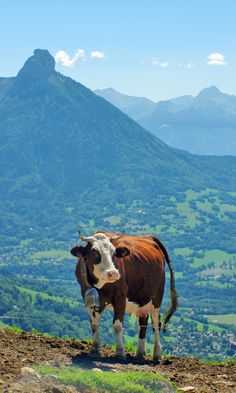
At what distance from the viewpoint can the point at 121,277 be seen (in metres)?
19.1

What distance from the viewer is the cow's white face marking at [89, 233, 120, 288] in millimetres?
17859

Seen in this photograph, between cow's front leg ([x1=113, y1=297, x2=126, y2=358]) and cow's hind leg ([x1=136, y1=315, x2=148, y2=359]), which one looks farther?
cow's hind leg ([x1=136, y1=315, x2=148, y2=359])

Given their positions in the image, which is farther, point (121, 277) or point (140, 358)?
point (140, 358)

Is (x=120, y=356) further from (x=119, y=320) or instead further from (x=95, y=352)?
(x=119, y=320)

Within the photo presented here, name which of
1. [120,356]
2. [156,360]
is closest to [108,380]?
[120,356]

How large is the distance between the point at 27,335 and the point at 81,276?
3065 mm

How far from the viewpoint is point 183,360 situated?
70.3 feet

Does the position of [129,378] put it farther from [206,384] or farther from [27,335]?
[27,335]

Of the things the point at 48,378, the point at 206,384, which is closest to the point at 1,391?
the point at 48,378

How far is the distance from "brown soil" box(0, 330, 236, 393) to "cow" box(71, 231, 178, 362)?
2.48ft

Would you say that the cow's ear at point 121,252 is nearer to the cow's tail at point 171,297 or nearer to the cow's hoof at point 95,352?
the cow's hoof at point 95,352

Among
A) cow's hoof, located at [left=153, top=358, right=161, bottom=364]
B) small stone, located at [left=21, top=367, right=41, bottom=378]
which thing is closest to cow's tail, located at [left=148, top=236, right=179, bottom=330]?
cow's hoof, located at [left=153, top=358, right=161, bottom=364]

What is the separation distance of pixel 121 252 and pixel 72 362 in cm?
316

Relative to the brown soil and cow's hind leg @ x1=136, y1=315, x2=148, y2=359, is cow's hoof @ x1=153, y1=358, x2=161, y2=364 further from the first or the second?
cow's hind leg @ x1=136, y1=315, x2=148, y2=359
